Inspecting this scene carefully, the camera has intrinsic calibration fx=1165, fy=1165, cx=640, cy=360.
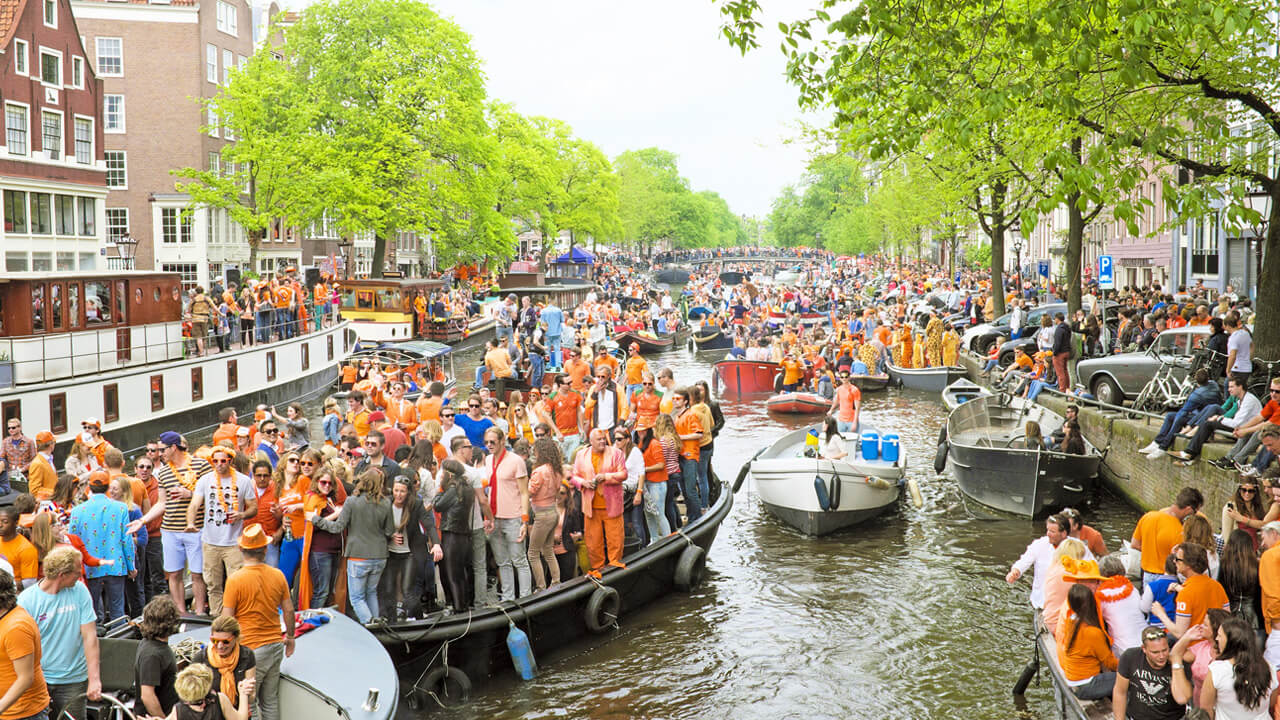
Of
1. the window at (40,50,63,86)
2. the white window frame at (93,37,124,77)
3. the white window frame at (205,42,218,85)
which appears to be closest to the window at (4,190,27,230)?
the window at (40,50,63,86)

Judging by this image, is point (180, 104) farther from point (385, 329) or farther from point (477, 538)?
point (477, 538)

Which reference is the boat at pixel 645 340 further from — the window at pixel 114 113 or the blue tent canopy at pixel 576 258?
the blue tent canopy at pixel 576 258

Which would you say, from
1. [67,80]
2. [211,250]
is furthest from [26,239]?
[211,250]

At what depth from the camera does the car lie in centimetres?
1961

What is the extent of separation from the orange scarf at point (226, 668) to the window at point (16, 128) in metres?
34.0

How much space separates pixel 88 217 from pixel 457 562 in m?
34.3

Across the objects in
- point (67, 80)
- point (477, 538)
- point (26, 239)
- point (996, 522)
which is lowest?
point (996, 522)

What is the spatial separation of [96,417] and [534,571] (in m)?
14.8

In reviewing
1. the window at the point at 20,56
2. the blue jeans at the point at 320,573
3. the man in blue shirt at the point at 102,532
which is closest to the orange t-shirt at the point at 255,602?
the blue jeans at the point at 320,573

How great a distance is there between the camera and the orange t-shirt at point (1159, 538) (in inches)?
412

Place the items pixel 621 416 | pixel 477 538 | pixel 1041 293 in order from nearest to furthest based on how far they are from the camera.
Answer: pixel 477 538, pixel 621 416, pixel 1041 293

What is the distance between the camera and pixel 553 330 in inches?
1261

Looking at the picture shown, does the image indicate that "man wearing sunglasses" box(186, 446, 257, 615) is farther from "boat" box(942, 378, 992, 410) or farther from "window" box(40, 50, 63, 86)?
"window" box(40, 50, 63, 86)

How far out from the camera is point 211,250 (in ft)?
173
